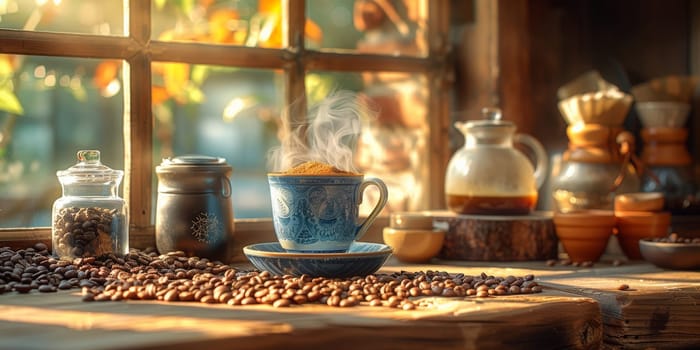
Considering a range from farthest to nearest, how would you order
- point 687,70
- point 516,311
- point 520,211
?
point 687,70
point 520,211
point 516,311

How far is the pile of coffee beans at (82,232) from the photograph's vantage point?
1479 millimetres

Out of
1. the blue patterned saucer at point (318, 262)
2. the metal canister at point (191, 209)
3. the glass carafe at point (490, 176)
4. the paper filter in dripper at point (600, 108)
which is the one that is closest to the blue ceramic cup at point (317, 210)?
the blue patterned saucer at point (318, 262)

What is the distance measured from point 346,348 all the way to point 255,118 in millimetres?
1803

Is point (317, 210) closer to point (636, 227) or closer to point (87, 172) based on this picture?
point (87, 172)

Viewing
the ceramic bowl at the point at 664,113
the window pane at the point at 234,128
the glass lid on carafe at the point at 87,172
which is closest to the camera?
the glass lid on carafe at the point at 87,172

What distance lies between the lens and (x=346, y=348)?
3.38 ft

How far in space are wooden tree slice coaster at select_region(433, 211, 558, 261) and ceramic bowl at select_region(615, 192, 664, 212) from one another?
17 centimetres

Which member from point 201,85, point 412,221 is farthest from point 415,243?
point 201,85

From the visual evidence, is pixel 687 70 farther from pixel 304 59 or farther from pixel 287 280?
pixel 287 280

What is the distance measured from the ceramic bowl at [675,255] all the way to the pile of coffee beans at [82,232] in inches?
40.7

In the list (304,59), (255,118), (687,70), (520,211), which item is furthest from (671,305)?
(255,118)

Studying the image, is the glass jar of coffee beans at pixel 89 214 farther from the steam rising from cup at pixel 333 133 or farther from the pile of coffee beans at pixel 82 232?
the steam rising from cup at pixel 333 133

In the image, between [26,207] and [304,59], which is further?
[26,207]

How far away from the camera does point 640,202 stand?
1.79m
